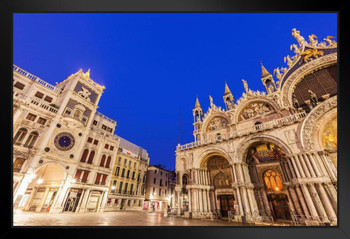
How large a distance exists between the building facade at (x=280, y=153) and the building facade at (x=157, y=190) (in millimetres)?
19467

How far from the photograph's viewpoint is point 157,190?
3759 cm

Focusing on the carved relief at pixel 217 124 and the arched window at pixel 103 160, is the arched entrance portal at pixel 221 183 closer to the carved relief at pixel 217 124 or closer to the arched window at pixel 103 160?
the carved relief at pixel 217 124

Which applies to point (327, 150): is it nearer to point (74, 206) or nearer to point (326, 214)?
point (326, 214)

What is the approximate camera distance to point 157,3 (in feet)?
9.37

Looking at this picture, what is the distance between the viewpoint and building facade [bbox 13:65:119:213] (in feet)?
62.7

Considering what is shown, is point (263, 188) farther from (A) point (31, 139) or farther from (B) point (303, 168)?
(A) point (31, 139)

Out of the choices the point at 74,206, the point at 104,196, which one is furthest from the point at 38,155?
the point at 104,196

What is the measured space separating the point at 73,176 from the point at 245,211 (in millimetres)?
23202

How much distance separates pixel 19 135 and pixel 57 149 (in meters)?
4.48

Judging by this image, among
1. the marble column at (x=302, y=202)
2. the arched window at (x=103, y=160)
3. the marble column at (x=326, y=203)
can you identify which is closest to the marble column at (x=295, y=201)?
the marble column at (x=302, y=202)

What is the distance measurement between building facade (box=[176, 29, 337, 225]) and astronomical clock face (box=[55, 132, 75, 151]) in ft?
55.3

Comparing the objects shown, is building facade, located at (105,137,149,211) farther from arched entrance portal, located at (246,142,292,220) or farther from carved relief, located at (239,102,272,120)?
carved relief, located at (239,102,272,120)

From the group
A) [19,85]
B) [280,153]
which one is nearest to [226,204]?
[280,153]

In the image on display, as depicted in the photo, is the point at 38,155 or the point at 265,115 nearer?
the point at 265,115
